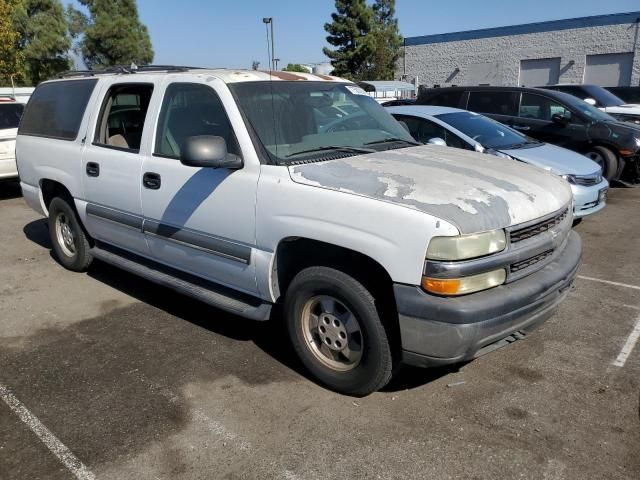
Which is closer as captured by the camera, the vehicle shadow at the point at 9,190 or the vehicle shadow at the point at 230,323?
the vehicle shadow at the point at 230,323

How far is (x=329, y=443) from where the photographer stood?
2914 millimetres

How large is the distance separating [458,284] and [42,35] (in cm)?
3502

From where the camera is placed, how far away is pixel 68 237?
5.65m

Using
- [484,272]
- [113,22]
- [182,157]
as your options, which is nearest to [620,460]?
[484,272]

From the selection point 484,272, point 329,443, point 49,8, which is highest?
point 49,8

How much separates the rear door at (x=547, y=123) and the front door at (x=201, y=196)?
295 inches

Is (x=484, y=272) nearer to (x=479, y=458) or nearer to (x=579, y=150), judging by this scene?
(x=479, y=458)

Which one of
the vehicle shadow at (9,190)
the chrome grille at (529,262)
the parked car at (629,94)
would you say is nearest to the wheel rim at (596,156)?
the chrome grille at (529,262)

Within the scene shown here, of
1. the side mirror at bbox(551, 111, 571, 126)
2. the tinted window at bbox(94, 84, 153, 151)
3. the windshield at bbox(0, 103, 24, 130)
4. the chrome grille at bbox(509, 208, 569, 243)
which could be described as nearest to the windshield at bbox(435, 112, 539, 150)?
the side mirror at bbox(551, 111, 571, 126)

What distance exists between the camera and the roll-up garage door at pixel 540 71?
34.4 metres

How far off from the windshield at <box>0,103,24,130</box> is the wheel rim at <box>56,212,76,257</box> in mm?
5176

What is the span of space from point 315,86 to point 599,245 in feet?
13.9

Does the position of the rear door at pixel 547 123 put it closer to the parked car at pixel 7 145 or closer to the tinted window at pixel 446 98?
the tinted window at pixel 446 98

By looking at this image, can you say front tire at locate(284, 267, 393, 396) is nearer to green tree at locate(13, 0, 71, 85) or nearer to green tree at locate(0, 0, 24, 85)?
green tree at locate(0, 0, 24, 85)
